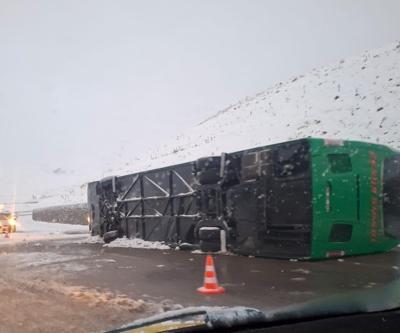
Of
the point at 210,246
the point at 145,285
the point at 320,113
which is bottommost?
the point at 145,285

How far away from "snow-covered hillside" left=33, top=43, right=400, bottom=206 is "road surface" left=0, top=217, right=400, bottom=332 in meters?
11.6

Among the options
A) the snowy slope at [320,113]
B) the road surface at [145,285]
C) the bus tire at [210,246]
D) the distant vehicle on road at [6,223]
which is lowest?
the road surface at [145,285]

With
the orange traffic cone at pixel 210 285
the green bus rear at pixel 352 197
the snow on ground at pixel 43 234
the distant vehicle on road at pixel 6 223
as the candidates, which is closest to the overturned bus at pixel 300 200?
the green bus rear at pixel 352 197

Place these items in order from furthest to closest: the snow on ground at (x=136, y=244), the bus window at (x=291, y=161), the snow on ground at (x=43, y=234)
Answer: the snow on ground at (x=43, y=234) → the snow on ground at (x=136, y=244) → the bus window at (x=291, y=161)

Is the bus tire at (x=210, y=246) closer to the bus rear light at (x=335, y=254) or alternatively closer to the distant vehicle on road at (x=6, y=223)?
the bus rear light at (x=335, y=254)

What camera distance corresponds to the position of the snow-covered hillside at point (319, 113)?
21922 mm

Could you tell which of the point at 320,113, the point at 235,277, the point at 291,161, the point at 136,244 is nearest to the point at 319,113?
the point at 320,113

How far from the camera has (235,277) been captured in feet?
26.3

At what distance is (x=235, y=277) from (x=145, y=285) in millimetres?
1568

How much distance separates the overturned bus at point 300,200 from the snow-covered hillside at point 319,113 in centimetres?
974

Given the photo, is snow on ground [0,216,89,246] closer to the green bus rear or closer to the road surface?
the road surface

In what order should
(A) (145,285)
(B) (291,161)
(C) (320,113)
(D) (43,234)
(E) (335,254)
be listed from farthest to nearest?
(C) (320,113) < (D) (43,234) < (B) (291,161) < (E) (335,254) < (A) (145,285)

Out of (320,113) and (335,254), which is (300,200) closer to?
(335,254)

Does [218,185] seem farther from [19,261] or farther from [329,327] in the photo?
[329,327]
